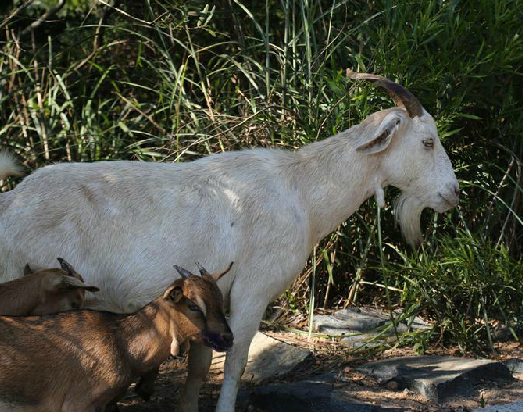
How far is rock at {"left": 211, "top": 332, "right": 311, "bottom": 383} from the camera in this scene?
23.4ft

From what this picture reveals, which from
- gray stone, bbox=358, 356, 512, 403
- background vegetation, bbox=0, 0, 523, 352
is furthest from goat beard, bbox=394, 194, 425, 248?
gray stone, bbox=358, 356, 512, 403

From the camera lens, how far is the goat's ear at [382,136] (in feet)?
20.0

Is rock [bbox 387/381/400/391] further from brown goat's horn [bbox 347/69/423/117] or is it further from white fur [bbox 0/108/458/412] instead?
brown goat's horn [bbox 347/69/423/117]

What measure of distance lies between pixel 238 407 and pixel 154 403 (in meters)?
0.63

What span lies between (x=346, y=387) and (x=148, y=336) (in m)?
1.92

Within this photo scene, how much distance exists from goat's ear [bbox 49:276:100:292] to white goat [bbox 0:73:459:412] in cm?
23

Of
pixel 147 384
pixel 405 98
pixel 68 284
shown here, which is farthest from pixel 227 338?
pixel 405 98

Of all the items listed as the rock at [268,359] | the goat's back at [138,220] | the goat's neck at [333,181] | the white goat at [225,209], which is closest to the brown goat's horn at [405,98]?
the white goat at [225,209]

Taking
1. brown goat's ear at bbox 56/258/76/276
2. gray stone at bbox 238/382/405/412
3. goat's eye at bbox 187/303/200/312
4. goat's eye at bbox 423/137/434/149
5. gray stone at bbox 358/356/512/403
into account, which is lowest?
gray stone at bbox 358/356/512/403

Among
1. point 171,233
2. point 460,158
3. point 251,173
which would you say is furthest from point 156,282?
point 460,158

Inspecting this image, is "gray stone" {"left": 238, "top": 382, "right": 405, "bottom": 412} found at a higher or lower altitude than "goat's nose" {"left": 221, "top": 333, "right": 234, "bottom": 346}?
lower

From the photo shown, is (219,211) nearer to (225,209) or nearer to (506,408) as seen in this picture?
(225,209)

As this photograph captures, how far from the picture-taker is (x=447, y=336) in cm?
779

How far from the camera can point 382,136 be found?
6.10 m
